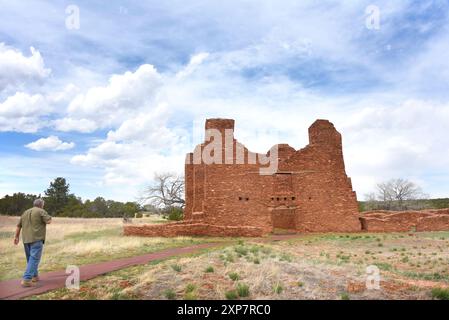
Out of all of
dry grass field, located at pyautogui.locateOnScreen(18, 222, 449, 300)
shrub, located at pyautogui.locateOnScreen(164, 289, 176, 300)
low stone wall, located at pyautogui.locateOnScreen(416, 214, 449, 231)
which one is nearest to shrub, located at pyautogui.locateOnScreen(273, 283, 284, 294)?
dry grass field, located at pyautogui.locateOnScreen(18, 222, 449, 300)

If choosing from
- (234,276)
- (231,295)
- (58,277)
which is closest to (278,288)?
(231,295)

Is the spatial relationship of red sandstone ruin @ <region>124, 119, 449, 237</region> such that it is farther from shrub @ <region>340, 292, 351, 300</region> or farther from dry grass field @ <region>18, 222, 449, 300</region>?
shrub @ <region>340, 292, 351, 300</region>

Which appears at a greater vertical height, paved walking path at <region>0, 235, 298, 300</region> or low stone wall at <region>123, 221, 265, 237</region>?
low stone wall at <region>123, 221, 265, 237</region>

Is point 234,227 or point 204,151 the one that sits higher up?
point 204,151

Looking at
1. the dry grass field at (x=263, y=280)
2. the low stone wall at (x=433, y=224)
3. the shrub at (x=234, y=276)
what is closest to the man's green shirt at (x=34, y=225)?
the dry grass field at (x=263, y=280)

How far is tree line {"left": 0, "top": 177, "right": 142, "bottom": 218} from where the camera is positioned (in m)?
55.1

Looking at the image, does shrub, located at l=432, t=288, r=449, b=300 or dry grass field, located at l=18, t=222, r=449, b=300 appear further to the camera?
dry grass field, located at l=18, t=222, r=449, b=300

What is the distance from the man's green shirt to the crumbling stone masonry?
38.0 feet

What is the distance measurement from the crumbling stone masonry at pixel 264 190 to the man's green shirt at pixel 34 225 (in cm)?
1159
